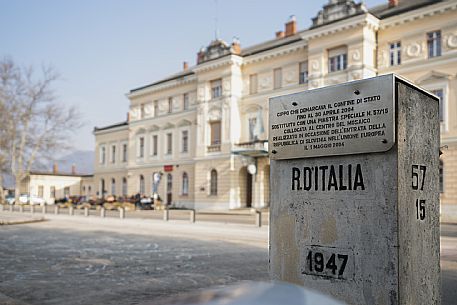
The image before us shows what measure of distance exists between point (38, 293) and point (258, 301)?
606 cm

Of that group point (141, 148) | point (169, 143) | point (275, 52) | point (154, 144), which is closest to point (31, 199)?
point (141, 148)

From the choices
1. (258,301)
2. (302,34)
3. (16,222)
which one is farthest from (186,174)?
(258,301)

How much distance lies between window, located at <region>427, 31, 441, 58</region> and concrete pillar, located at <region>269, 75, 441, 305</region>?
26.1 meters

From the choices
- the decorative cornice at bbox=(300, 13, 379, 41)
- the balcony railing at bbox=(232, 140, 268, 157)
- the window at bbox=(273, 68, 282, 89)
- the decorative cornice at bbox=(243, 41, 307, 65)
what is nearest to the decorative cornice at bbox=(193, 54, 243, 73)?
the decorative cornice at bbox=(243, 41, 307, 65)

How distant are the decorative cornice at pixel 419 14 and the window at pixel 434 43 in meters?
1.13

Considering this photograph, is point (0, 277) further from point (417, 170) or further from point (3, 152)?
point (3, 152)

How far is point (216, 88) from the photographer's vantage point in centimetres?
4097

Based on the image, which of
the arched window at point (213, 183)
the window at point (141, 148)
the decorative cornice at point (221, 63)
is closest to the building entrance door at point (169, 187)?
the window at point (141, 148)

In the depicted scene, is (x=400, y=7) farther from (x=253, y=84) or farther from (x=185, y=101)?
(x=185, y=101)

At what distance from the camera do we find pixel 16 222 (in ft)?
76.5

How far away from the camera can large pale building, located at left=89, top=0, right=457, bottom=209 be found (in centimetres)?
2800

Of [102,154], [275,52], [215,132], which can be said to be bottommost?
[102,154]

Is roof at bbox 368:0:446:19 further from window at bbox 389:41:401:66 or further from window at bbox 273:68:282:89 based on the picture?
window at bbox 273:68:282:89

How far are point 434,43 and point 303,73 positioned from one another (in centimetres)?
951
